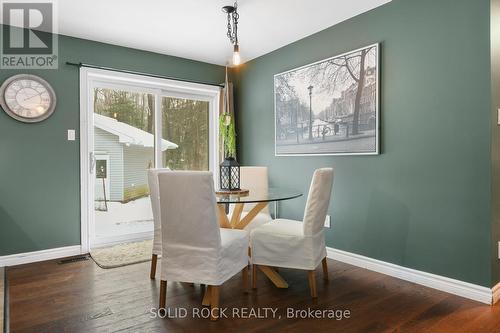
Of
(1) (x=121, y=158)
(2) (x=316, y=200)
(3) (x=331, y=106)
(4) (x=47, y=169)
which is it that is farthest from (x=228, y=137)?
(2) (x=316, y=200)

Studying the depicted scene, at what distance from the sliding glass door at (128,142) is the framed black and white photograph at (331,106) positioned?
1.30 metres

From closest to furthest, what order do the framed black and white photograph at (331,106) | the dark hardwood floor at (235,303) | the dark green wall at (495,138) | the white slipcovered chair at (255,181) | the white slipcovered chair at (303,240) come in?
the dark hardwood floor at (235,303)
the dark green wall at (495,138)
the white slipcovered chair at (303,240)
the framed black and white photograph at (331,106)
the white slipcovered chair at (255,181)

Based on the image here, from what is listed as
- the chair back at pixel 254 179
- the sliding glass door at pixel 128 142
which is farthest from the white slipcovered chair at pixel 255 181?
the sliding glass door at pixel 128 142

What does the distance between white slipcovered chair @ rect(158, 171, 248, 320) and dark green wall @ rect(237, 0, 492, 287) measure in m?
1.52

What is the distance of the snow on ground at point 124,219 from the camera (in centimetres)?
379

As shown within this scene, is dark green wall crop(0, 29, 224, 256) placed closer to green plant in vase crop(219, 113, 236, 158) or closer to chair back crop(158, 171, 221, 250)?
green plant in vase crop(219, 113, 236, 158)

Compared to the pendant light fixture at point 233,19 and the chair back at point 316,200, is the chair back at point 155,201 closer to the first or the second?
the pendant light fixture at point 233,19

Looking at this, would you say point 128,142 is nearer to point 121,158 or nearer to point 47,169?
point 121,158

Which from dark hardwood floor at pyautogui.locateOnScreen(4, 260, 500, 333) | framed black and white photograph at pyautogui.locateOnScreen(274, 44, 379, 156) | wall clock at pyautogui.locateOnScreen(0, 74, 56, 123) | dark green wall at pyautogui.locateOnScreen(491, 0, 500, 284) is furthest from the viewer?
wall clock at pyautogui.locateOnScreen(0, 74, 56, 123)

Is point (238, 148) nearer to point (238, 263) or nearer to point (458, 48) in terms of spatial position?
point (238, 263)

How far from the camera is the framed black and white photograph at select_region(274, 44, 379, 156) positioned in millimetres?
2885

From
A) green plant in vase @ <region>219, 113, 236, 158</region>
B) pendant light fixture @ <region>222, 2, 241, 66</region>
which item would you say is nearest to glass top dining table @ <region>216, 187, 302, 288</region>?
pendant light fixture @ <region>222, 2, 241, 66</region>

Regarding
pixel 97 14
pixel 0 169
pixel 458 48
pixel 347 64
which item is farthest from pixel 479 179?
pixel 0 169

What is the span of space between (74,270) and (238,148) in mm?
2532
